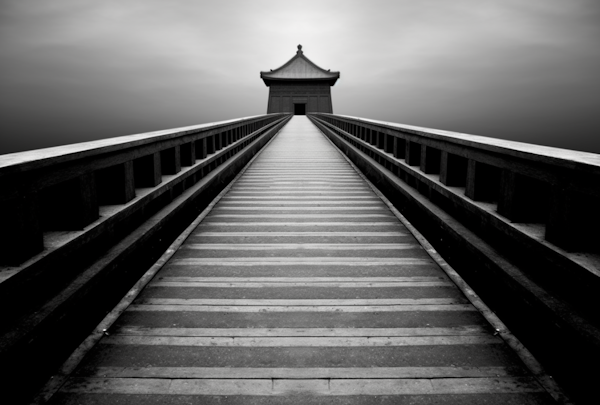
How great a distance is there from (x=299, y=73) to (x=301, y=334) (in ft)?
153

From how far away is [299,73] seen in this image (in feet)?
153

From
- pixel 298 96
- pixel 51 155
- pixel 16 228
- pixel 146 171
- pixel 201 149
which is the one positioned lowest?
pixel 16 228

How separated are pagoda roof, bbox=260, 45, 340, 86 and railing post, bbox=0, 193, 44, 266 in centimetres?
4505

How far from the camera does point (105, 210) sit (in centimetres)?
317

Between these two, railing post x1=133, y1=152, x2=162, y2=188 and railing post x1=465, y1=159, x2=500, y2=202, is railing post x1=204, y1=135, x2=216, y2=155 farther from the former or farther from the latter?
railing post x1=465, y1=159, x2=500, y2=202

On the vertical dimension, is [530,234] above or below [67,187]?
below

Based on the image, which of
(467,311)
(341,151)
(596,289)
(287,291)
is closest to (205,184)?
(287,291)

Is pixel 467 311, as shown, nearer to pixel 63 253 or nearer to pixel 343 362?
pixel 343 362

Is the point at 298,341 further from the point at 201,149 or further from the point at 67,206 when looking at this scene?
the point at 201,149

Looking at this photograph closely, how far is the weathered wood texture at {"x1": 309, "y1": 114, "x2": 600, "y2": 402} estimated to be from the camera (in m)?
2.02

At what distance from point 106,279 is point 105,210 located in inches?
25.3

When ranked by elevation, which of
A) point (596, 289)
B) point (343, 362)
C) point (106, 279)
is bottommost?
point (343, 362)

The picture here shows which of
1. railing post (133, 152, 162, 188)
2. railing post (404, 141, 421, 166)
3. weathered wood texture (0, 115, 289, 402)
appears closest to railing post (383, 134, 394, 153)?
railing post (404, 141, 421, 166)

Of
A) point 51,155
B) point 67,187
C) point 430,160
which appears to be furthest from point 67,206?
point 430,160
